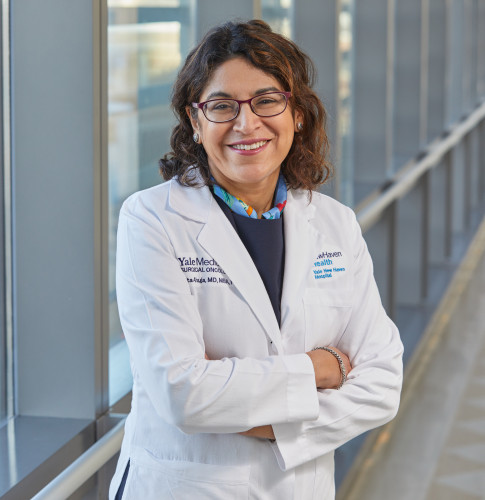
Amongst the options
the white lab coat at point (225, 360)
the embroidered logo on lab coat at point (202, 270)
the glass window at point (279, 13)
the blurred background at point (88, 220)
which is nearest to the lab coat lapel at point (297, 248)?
the white lab coat at point (225, 360)

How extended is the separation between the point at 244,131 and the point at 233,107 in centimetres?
5

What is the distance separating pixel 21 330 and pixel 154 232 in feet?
1.84

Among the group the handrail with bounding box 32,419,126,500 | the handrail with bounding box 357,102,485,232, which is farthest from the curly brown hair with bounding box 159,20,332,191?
the handrail with bounding box 357,102,485,232

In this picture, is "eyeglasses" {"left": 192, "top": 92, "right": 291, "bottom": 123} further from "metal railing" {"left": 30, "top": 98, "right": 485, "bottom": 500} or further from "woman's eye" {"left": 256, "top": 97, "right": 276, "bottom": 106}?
"metal railing" {"left": 30, "top": 98, "right": 485, "bottom": 500}

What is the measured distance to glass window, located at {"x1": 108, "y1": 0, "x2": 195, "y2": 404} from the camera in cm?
221

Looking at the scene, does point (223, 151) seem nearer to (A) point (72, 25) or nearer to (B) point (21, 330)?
(A) point (72, 25)

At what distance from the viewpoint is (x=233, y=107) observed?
4.98ft

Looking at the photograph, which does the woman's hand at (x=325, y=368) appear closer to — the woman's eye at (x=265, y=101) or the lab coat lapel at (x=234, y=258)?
the lab coat lapel at (x=234, y=258)

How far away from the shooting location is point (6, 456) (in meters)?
1.77

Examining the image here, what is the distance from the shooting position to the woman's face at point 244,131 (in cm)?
151

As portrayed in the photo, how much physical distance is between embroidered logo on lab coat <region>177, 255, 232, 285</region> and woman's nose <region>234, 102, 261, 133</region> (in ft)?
0.78

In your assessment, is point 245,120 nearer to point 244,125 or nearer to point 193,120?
point 244,125

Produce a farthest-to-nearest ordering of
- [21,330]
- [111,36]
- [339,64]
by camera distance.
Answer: [339,64]
[111,36]
[21,330]

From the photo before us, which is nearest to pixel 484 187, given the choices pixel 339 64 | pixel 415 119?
pixel 415 119
